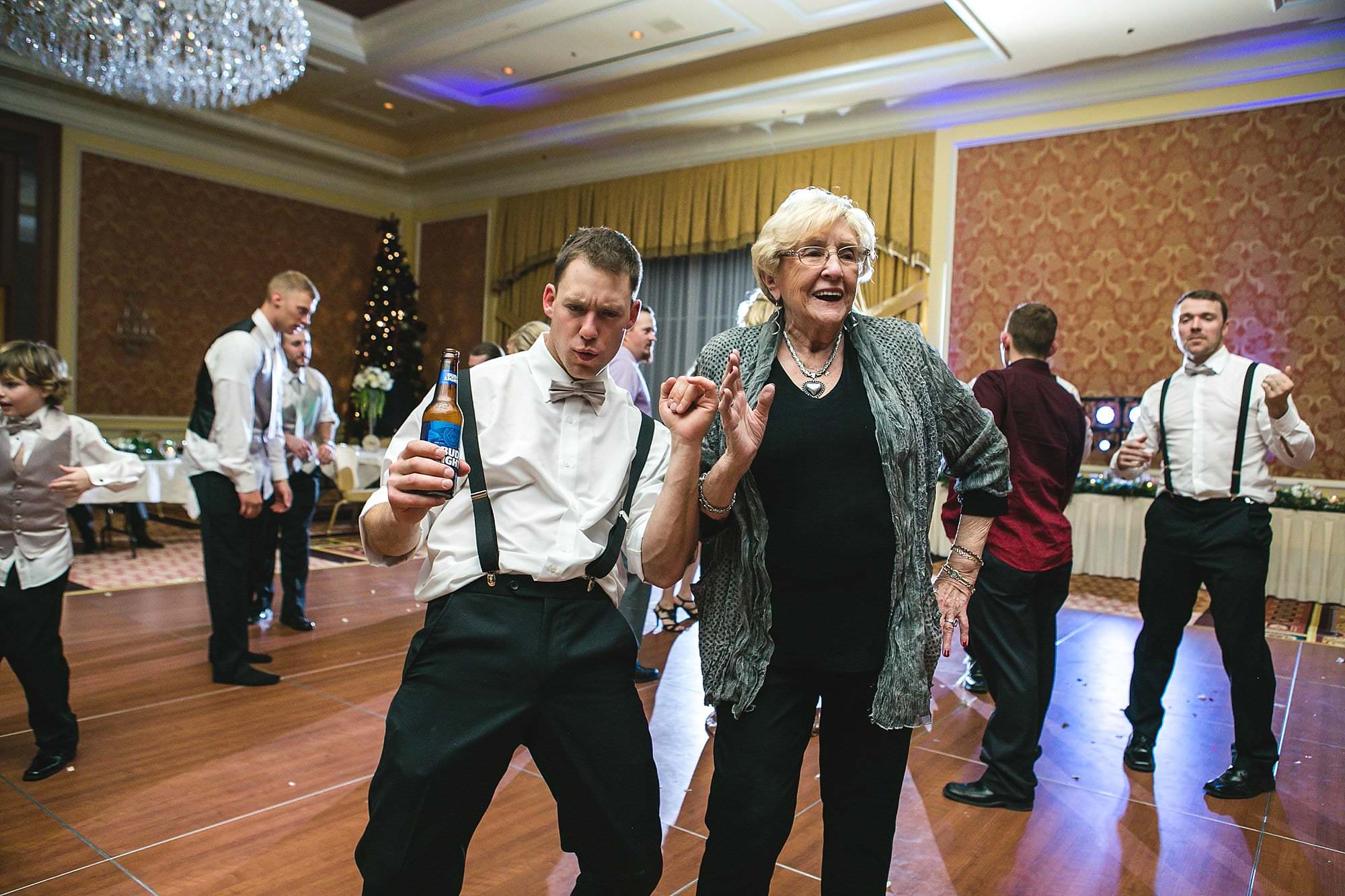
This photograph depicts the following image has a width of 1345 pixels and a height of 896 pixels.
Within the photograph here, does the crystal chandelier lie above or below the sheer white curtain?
above

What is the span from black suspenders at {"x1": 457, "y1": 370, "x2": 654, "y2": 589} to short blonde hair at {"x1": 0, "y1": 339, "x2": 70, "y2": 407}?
204 cm

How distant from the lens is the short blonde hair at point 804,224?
1645 millimetres

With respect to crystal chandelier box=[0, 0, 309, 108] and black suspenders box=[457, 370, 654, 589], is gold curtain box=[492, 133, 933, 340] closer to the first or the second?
crystal chandelier box=[0, 0, 309, 108]

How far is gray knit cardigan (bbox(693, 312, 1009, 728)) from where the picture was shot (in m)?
1.61

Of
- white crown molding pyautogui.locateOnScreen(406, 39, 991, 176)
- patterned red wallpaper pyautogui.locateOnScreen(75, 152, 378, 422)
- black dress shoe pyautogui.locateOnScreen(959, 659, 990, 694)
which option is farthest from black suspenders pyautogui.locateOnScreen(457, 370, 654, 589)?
patterned red wallpaper pyautogui.locateOnScreen(75, 152, 378, 422)

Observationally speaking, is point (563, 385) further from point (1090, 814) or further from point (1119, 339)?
point (1119, 339)

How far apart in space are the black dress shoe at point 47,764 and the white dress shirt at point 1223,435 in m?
3.95

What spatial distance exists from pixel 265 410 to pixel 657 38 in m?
5.69

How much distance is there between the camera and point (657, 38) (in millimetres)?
8203

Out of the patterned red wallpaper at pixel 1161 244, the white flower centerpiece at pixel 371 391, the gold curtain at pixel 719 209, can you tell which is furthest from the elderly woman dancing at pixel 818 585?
the white flower centerpiece at pixel 371 391

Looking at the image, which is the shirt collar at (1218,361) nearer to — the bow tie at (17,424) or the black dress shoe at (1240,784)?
the black dress shoe at (1240,784)

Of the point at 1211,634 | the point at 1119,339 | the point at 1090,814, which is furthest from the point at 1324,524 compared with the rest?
the point at 1090,814

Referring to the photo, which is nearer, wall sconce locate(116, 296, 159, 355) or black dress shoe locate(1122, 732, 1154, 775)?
black dress shoe locate(1122, 732, 1154, 775)

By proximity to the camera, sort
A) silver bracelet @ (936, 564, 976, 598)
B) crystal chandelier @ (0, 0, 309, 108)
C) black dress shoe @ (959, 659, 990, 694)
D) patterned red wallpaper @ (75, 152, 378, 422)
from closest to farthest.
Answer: silver bracelet @ (936, 564, 976, 598)
black dress shoe @ (959, 659, 990, 694)
crystal chandelier @ (0, 0, 309, 108)
patterned red wallpaper @ (75, 152, 378, 422)
